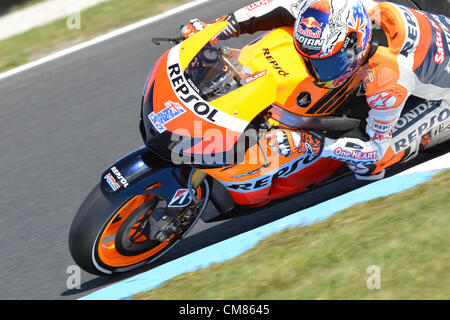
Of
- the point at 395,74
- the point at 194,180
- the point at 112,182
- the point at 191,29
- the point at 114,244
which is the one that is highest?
the point at 191,29

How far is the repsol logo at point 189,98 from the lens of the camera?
3713mm

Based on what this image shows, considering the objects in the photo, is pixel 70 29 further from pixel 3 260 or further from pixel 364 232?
pixel 364 232

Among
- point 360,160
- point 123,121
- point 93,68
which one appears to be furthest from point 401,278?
point 93,68

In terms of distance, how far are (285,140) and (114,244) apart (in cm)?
144

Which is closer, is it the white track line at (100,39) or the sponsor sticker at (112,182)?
the sponsor sticker at (112,182)

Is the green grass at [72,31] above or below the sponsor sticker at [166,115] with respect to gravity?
below

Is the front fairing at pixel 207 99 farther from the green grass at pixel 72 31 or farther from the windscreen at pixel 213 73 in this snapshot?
the green grass at pixel 72 31

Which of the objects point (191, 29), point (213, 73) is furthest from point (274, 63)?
point (191, 29)

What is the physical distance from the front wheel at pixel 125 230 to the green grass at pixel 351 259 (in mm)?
503

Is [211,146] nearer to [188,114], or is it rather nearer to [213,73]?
[188,114]

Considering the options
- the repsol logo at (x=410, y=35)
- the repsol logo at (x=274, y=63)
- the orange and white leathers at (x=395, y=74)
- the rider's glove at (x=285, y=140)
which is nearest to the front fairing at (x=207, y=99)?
the repsol logo at (x=274, y=63)

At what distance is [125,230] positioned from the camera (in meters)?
4.35

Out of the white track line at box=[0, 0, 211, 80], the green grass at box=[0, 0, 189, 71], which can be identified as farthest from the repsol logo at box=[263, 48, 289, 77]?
the green grass at box=[0, 0, 189, 71]

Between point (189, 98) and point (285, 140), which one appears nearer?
point (189, 98)
